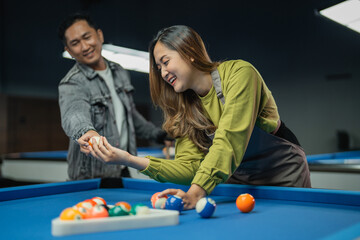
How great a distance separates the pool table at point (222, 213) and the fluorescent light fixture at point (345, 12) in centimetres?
187

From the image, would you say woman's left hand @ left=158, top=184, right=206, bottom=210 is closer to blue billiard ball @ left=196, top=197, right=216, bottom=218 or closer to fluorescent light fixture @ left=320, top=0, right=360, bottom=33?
blue billiard ball @ left=196, top=197, right=216, bottom=218

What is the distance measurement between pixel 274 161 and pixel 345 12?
174 cm

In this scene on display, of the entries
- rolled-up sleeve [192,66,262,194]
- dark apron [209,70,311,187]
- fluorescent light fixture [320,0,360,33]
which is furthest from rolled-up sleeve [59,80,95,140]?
fluorescent light fixture [320,0,360,33]

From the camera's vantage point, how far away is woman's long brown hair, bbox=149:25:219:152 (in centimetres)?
192

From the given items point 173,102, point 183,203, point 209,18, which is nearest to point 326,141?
point 209,18

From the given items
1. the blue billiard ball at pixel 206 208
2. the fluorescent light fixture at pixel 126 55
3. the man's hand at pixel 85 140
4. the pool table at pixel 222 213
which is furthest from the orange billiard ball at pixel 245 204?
the fluorescent light fixture at pixel 126 55

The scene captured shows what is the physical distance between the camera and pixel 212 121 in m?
2.04

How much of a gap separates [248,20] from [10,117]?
4593 millimetres

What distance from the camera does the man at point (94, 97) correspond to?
2.77 meters

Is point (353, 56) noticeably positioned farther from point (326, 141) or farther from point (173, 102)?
point (173, 102)

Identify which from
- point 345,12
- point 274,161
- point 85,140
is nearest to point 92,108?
point 85,140

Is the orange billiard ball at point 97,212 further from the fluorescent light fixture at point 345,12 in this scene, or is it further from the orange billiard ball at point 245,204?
the fluorescent light fixture at point 345,12

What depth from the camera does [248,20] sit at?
19.4 ft

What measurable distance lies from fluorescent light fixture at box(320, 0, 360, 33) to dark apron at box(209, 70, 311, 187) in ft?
4.81
